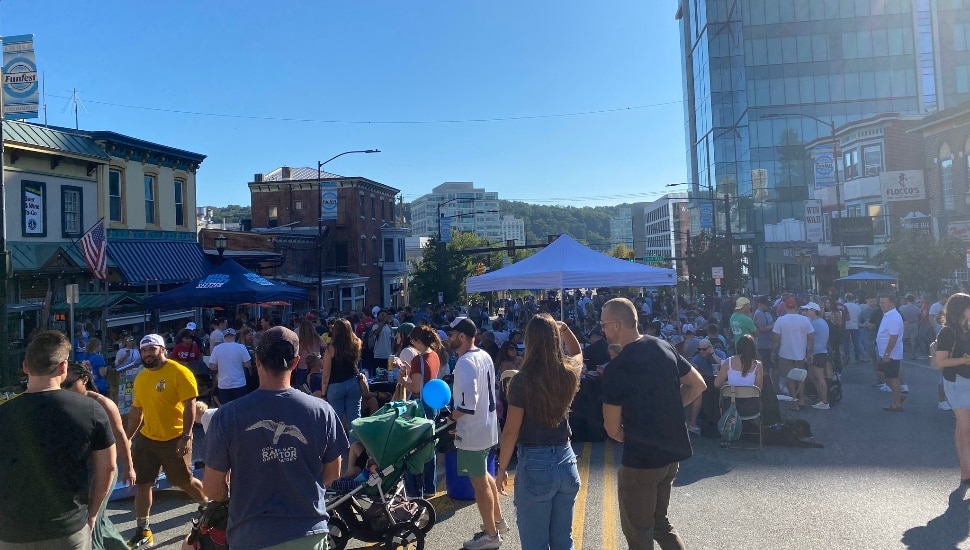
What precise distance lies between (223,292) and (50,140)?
10343 mm

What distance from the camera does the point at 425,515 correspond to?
5895 mm

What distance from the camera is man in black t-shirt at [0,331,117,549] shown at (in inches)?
134

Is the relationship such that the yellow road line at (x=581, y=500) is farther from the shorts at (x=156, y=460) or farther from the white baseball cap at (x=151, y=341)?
the white baseball cap at (x=151, y=341)

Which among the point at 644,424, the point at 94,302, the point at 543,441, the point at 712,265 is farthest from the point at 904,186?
the point at 543,441

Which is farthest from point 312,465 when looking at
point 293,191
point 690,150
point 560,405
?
point 690,150

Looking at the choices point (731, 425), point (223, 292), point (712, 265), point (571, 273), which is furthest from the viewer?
point (712, 265)

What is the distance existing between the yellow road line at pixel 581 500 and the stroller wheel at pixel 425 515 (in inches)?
47.2

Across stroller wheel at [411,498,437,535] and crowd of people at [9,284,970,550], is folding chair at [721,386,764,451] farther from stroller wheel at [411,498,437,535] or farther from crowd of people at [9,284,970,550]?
stroller wheel at [411,498,437,535]

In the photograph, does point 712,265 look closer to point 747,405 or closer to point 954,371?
point 747,405

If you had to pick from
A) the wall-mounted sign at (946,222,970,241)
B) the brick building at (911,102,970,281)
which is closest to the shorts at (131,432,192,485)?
the brick building at (911,102,970,281)

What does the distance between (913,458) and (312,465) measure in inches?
293

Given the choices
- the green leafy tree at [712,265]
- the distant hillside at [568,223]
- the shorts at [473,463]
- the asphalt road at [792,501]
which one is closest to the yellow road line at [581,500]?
the asphalt road at [792,501]

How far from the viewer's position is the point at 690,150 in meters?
75.9

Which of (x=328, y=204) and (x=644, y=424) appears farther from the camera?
(x=328, y=204)
